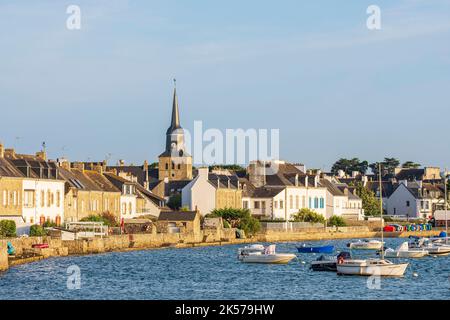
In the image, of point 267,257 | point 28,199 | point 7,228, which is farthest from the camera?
point 28,199

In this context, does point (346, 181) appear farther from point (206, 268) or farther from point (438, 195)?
point (206, 268)

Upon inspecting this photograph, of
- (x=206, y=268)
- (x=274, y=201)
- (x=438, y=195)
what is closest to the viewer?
(x=206, y=268)

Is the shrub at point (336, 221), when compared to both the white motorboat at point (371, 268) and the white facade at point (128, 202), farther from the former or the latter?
the white motorboat at point (371, 268)

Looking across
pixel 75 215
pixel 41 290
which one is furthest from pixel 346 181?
pixel 41 290

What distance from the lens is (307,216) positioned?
12838 cm

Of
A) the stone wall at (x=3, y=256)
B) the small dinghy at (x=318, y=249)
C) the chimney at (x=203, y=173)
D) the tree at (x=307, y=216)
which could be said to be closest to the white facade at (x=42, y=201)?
the small dinghy at (x=318, y=249)

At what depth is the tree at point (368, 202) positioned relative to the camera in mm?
158000

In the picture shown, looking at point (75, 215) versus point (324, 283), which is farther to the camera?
point (75, 215)

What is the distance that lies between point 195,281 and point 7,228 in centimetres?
2050

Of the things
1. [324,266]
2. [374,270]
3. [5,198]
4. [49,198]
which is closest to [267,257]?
[324,266]

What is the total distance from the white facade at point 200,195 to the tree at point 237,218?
19.0ft

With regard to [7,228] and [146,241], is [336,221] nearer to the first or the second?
[146,241]
